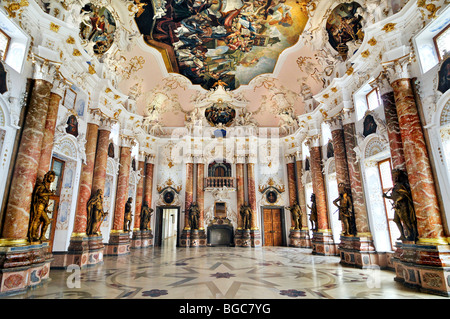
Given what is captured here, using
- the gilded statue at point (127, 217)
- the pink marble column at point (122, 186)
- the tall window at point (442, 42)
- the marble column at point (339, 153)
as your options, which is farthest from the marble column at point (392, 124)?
the gilded statue at point (127, 217)

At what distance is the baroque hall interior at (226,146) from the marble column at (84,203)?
48mm

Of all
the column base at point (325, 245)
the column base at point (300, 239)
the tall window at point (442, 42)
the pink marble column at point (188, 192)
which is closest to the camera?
the tall window at point (442, 42)

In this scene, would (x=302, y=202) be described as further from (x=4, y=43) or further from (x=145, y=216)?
(x=4, y=43)

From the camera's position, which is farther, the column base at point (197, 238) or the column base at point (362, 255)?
the column base at point (197, 238)

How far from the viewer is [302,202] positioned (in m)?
18.4

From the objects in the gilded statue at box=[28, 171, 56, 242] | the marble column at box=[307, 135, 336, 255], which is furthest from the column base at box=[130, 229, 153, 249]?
the marble column at box=[307, 135, 336, 255]

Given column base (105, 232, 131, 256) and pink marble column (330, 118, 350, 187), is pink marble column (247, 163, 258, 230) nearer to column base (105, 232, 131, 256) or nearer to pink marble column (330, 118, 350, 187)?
pink marble column (330, 118, 350, 187)

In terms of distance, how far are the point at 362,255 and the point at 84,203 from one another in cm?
1173

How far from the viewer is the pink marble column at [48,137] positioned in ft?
25.6

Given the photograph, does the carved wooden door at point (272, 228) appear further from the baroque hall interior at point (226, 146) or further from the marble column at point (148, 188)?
the marble column at point (148, 188)

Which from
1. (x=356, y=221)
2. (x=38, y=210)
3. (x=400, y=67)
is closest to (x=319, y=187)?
(x=356, y=221)

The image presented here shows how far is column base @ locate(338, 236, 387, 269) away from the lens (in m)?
9.53

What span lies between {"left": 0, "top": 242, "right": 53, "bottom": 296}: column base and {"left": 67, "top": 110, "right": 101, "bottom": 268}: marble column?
7.68 feet
